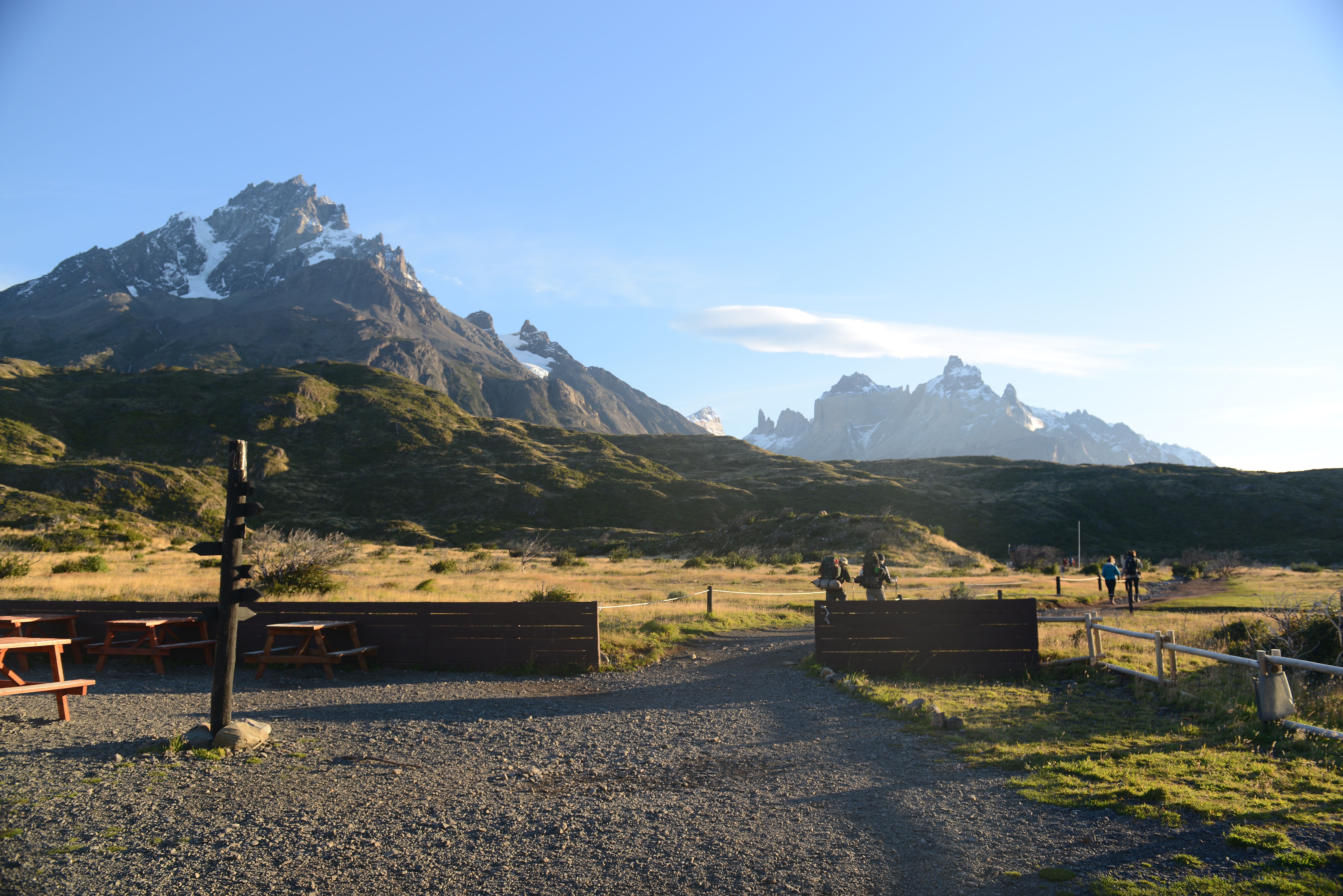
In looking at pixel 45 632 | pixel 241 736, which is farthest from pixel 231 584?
pixel 45 632

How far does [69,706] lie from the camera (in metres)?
9.15

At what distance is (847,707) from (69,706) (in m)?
10.2

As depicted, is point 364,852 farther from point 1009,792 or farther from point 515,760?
point 1009,792

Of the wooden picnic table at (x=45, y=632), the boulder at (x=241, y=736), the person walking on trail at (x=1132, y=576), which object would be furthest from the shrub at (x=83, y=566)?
the person walking on trail at (x=1132, y=576)

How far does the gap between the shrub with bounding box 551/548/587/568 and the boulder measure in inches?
1133

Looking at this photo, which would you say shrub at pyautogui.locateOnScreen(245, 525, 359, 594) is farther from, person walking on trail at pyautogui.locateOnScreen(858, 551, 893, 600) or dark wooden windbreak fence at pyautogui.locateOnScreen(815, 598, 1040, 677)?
dark wooden windbreak fence at pyautogui.locateOnScreen(815, 598, 1040, 677)

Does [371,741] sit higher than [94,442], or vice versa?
[94,442]

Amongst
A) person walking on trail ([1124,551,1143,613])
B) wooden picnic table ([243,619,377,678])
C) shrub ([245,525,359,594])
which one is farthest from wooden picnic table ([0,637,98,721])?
person walking on trail ([1124,551,1143,613])

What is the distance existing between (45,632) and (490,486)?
6749 cm

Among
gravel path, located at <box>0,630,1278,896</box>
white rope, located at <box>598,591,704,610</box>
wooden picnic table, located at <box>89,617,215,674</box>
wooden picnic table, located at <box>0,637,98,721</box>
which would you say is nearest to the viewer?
gravel path, located at <box>0,630,1278,896</box>

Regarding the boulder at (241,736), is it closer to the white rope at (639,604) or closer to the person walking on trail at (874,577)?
the white rope at (639,604)

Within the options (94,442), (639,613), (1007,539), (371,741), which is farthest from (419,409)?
(371,741)

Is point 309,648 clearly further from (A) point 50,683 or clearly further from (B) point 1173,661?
(B) point 1173,661

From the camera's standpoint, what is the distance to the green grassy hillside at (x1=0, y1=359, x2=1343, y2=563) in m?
60.0
